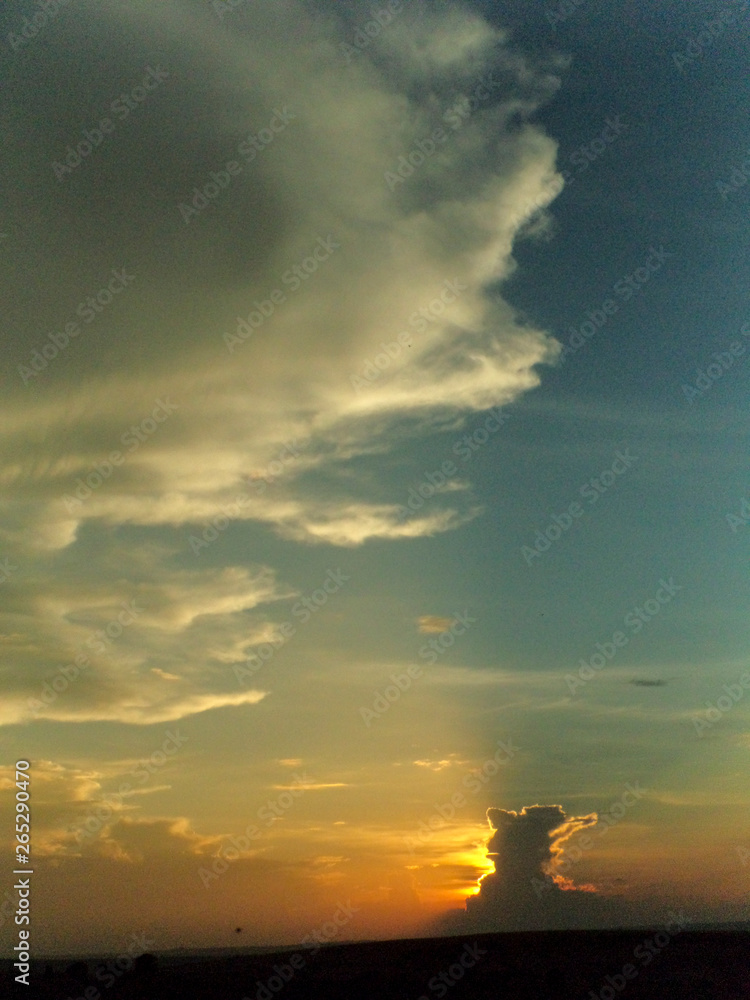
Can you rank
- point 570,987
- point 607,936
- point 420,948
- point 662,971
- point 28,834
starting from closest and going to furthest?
point 28,834 → point 570,987 → point 662,971 → point 420,948 → point 607,936

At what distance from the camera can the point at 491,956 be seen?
35.7 metres

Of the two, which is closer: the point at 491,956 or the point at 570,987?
the point at 570,987

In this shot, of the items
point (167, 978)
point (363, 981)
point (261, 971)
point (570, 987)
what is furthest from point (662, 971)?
point (167, 978)

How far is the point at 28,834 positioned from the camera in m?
25.1

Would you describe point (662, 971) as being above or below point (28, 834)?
below

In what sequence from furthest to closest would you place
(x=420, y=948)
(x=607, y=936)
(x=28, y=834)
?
(x=607, y=936), (x=420, y=948), (x=28, y=834)

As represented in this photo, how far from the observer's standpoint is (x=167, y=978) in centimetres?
3669

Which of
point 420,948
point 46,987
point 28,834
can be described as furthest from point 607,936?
point 28,834

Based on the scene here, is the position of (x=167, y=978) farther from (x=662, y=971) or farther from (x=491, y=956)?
(x=662, y=971)

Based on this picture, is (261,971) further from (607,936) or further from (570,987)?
(607,936)

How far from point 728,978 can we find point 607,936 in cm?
957

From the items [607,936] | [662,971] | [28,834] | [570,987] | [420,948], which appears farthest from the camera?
[607,936]

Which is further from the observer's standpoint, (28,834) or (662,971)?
(662,971)

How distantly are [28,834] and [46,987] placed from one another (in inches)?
623
